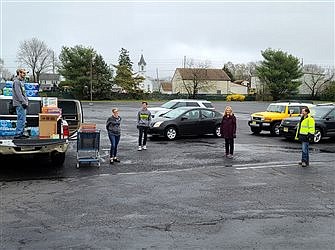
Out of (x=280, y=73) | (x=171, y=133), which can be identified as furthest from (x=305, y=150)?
(x=280, y=73)

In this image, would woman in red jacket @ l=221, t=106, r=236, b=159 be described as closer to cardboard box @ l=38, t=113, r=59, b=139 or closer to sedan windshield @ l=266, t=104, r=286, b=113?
cardboard box @ l=38, t=113, r=59, b=139

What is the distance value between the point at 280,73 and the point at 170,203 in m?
71.4

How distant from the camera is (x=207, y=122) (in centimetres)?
1889

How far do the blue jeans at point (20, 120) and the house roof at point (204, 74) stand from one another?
76.9 m

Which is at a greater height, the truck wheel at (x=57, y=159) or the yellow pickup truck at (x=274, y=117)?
the yellow pickup truck at (x=274, y=117)

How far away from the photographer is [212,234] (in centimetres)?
592

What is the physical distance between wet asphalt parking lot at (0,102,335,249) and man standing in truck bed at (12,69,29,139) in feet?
3.62

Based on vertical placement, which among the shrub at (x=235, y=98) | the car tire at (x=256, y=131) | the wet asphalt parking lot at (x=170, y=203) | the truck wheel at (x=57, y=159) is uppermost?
the shrub at (x=235, y=98)

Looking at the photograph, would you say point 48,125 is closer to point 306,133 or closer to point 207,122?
point 306,133

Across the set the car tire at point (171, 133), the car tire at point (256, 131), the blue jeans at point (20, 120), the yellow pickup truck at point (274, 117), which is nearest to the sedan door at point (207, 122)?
the car tire at point (171, 133)

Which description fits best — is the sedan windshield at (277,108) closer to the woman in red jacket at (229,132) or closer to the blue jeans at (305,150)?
the woman in red jacket at (229,132)

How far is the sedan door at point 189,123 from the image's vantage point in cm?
1823

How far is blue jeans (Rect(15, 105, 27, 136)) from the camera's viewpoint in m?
10.3

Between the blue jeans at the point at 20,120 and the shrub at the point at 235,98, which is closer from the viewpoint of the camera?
the blue jeans at the point at 20,120
